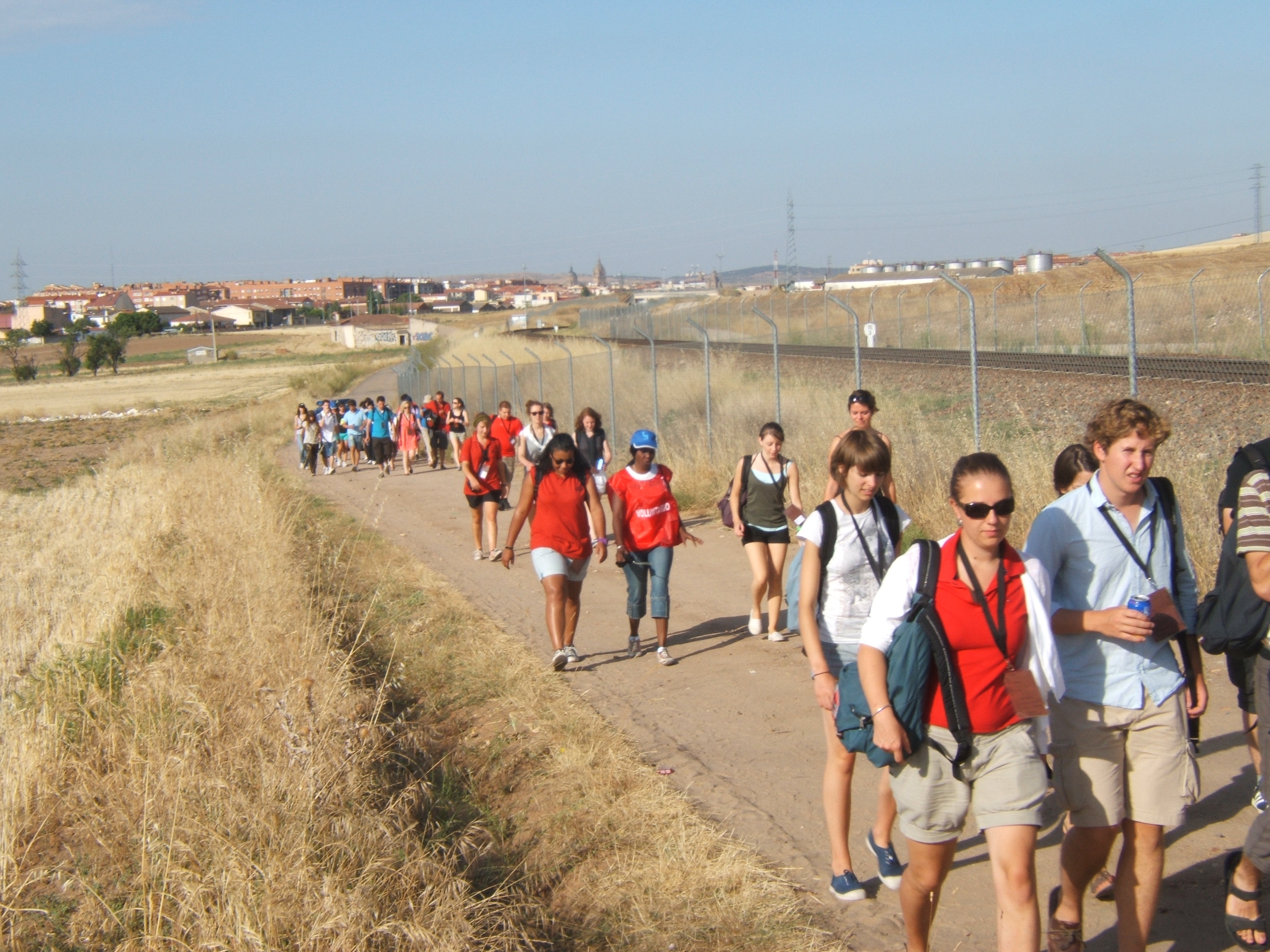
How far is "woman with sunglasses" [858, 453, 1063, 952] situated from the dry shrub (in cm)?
88

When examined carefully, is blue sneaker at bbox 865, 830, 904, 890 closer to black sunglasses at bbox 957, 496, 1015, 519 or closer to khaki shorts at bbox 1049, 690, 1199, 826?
khaki shorts at bbox 1049, 690, 1199, 826

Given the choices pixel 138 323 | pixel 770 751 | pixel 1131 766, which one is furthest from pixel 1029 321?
pixel 138 323

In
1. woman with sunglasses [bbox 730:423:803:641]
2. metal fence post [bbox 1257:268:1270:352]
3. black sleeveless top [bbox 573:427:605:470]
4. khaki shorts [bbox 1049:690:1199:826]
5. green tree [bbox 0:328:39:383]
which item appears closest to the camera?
khaki shorts [bbox 1049:690:1199:826]

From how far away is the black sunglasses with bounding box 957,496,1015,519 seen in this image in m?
3.27

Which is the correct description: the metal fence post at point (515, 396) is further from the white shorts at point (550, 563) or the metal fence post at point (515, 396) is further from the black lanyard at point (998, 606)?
the black lanyard at point (998, 606)

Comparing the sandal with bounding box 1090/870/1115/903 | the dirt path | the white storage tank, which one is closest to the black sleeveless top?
the dirt path

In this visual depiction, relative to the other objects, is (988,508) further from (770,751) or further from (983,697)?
(770,751)

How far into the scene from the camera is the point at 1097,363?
20359 mm

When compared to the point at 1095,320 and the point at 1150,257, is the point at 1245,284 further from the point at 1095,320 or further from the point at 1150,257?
the point at 1150,257

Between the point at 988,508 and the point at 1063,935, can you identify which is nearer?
the point at 988,508

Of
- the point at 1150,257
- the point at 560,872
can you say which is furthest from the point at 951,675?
the point at 1150,257

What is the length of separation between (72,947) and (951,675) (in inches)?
124

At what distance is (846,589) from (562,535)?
10.8 ft

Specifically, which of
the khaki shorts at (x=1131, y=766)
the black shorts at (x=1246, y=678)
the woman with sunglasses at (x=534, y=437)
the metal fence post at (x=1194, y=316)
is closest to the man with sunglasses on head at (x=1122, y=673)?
the khaki shorts at (x=1131, y=766)
